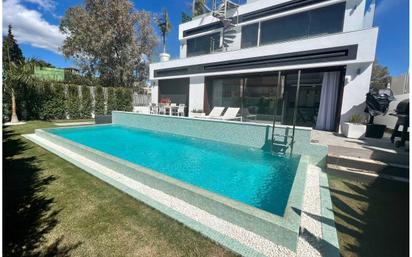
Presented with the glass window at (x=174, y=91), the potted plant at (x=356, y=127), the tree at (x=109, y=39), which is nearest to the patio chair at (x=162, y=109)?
the glass window at (x=174, y=91)

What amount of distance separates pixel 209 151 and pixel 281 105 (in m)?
6.01

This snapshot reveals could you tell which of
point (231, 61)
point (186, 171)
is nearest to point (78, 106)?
point (231, 61)

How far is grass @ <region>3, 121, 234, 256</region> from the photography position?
2439 millimetres

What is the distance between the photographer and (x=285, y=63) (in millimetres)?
10828

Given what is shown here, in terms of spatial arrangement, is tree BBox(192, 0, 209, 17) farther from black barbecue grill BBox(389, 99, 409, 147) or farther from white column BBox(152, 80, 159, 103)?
black barbecue grill BBox(389, 99, 409, 147)

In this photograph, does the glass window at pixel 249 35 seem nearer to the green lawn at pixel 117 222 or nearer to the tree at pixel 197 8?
the tree at pixel 197 8

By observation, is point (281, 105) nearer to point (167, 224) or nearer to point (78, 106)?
point (167, 224)

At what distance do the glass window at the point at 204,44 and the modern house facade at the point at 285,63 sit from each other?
0.08m

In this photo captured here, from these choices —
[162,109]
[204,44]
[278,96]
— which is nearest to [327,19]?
[278,96]

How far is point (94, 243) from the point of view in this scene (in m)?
2.53

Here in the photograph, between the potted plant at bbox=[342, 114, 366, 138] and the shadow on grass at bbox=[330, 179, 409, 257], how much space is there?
3.69 meters

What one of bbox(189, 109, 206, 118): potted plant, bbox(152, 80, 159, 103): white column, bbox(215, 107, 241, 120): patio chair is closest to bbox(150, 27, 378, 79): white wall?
bbox(215, 107, 241, 120): patio chair

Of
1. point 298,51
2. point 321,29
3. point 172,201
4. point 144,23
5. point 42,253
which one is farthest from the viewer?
point 144,23

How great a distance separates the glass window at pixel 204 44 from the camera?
1572 centimetres
